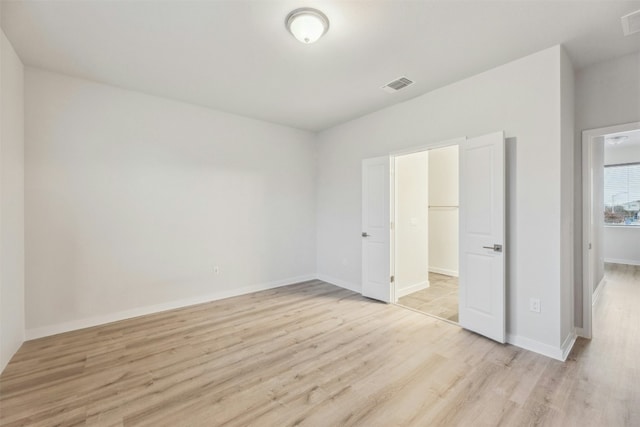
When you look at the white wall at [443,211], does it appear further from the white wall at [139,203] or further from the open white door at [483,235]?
the white wall at [139,203]

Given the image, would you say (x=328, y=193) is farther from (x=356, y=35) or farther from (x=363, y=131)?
(x=356, y=35)

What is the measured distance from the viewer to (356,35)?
7.79 feet

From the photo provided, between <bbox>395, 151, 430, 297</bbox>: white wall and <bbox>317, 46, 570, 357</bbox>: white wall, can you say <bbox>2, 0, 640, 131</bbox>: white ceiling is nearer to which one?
<bbox>317, 46, 570, 357</bbox>: white wall

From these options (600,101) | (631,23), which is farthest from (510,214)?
(631,23)

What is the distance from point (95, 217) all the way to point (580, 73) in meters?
5.73

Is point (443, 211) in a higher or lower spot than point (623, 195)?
lower

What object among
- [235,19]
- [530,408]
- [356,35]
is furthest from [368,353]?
[235,19]

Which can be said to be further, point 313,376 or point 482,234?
point 482,234

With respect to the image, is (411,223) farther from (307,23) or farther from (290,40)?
(307,23)

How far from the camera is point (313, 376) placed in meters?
2.27

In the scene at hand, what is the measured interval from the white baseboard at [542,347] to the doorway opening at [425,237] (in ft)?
A: 2.14

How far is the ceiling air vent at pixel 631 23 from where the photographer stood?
2115 mm

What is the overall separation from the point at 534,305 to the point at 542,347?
1.25 ft

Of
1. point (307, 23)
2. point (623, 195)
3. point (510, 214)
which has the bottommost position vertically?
point (510, 214)
